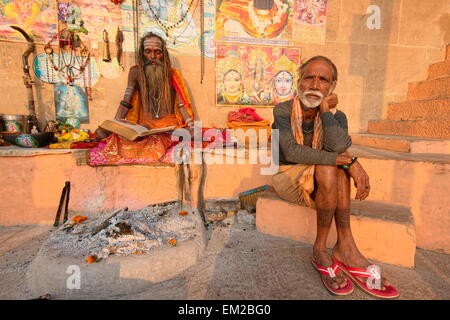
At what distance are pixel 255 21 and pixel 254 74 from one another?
985mm

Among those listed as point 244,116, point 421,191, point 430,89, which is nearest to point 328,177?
point 421,191

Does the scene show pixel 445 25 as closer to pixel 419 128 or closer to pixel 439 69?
pixel 439 69

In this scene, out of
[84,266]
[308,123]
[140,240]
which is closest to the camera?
[84,266]

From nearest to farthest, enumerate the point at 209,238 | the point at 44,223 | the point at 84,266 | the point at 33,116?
the point at 84,266, the point at 209,238, the point at 44,223, the point at 33,116

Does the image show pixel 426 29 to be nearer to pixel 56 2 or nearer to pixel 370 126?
pixel 370 126

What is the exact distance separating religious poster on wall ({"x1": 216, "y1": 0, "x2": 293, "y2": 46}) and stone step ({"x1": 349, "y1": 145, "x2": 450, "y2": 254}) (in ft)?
10.3

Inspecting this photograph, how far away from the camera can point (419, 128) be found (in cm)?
310

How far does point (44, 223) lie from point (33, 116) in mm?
1926

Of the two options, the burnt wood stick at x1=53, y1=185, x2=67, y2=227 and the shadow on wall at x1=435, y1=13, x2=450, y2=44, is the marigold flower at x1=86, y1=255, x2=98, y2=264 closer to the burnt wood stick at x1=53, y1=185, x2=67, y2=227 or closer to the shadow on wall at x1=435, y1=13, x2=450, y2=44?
the burnt wood stick at x1=53, y1=185, x2=67, y2=227

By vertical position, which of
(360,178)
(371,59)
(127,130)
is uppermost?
(371,59)

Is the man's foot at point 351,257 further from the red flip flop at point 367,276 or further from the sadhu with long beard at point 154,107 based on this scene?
the sadhu with long beard at point 154,107

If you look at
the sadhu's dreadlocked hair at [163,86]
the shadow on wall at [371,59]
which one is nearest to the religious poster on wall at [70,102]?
the sadhu's dreadlocked hair at [163,86]
